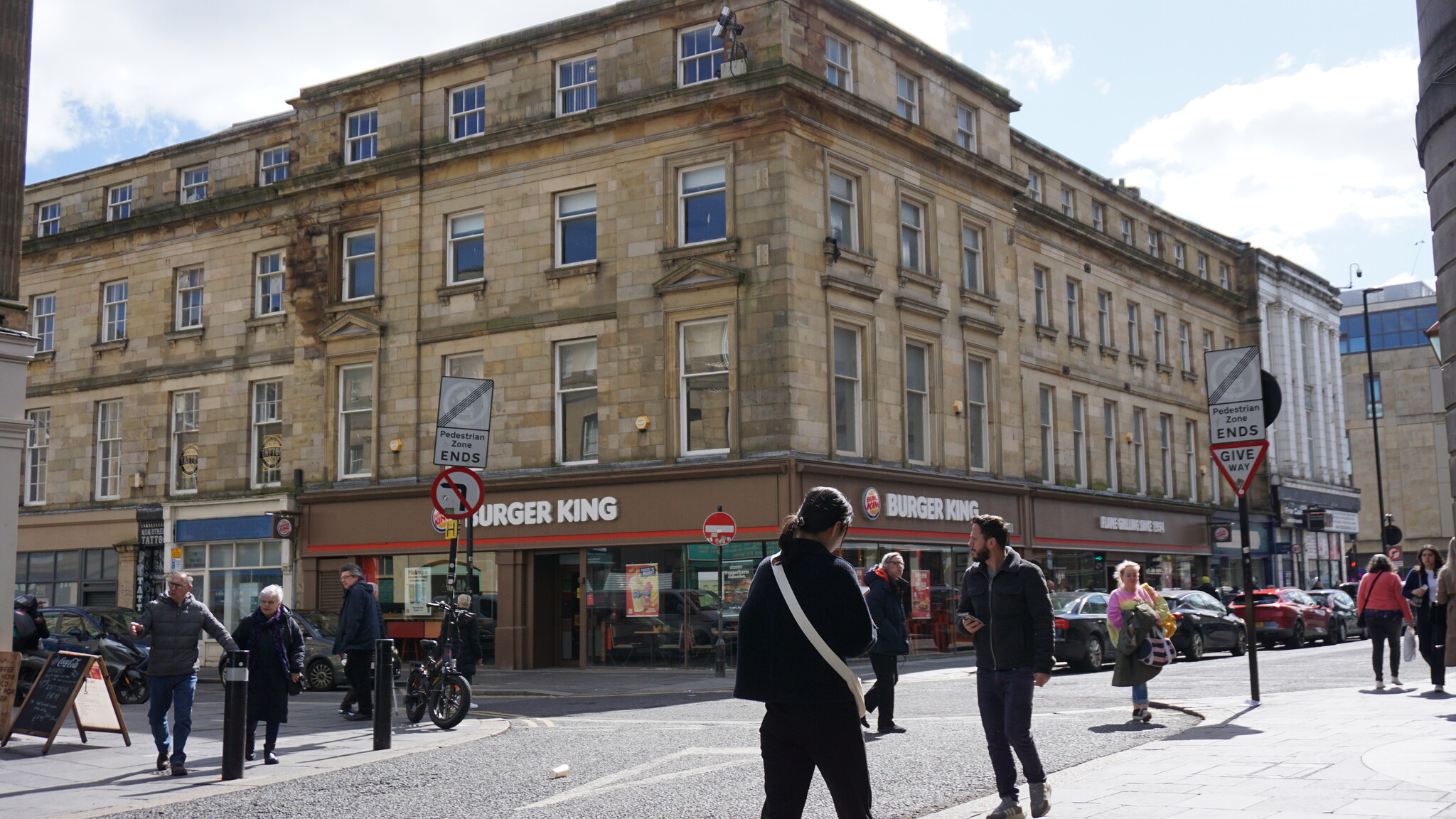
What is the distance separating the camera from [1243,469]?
1498 cm

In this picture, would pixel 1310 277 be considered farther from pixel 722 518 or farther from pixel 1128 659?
pixel 1128 659

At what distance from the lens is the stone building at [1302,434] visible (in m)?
49.0

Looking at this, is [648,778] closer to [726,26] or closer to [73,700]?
[73,700]

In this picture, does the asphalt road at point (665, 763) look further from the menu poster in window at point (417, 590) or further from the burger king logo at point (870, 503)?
the menu poster in window at point (417, 590)

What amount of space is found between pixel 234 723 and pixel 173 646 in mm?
1367

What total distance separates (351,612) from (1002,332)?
64.3 ft

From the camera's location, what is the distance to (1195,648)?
87.0ft

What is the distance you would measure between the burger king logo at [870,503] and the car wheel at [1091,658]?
4.91 m

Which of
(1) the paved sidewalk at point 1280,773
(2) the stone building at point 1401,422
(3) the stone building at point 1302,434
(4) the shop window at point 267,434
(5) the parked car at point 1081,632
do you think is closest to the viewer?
(1) the paved sidewalk at point 1280,773

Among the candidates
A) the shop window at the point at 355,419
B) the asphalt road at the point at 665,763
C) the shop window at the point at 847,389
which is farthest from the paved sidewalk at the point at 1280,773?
the shop window at the point at 355,419

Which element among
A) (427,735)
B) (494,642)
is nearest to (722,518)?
(494,642)

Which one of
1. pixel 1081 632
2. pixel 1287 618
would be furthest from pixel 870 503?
pixel 1287 618

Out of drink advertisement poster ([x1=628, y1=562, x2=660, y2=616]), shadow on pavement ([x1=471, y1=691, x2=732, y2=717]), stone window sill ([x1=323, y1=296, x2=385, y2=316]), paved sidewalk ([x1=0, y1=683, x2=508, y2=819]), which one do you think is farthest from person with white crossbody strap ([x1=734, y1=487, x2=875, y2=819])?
stone window sill ([x1=323, y1=296, x2=385, y2=316])

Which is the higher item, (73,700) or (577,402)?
→ (577,402)
